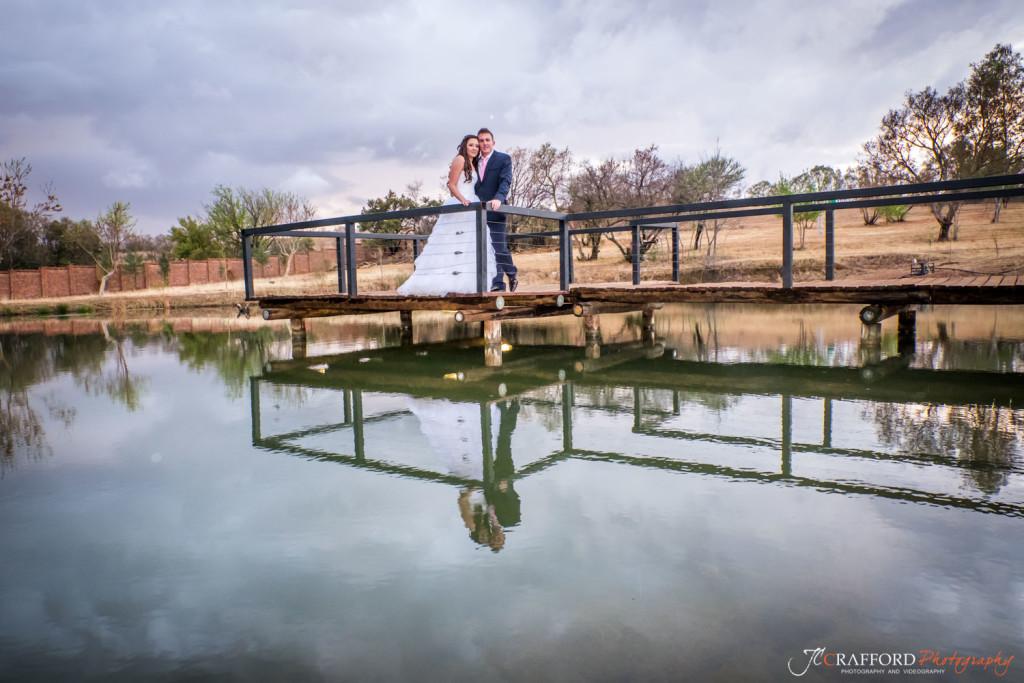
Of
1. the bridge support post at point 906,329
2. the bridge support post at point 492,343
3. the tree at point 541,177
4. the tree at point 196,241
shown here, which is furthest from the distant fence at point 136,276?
the bridge support post at point 906,329

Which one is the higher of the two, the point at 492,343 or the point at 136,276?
the point at 136,276

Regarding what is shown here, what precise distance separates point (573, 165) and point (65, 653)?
92.7 ft

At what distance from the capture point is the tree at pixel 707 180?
85.0ft

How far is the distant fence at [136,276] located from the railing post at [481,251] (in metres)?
23.6

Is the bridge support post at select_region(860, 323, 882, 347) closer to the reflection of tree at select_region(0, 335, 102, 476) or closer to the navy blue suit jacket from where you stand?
the navy blue suit jacket

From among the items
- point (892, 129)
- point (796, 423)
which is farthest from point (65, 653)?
point (892, 129)

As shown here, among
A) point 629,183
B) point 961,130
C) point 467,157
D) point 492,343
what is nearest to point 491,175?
point 467,157

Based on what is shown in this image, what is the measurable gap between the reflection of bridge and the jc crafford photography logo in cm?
128

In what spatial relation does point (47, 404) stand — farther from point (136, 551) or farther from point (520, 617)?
point (520, 617)

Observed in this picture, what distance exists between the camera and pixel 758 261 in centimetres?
1845

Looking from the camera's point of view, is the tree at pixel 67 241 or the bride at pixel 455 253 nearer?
the bride at pixel 455 253

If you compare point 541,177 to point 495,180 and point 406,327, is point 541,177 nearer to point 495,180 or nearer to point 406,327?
point 406,327

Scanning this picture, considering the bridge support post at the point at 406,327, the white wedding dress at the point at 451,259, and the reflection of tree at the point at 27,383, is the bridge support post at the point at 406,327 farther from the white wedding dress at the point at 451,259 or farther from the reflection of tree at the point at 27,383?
the reflection of tree at the point at 27,383

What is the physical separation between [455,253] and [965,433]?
5.71m
